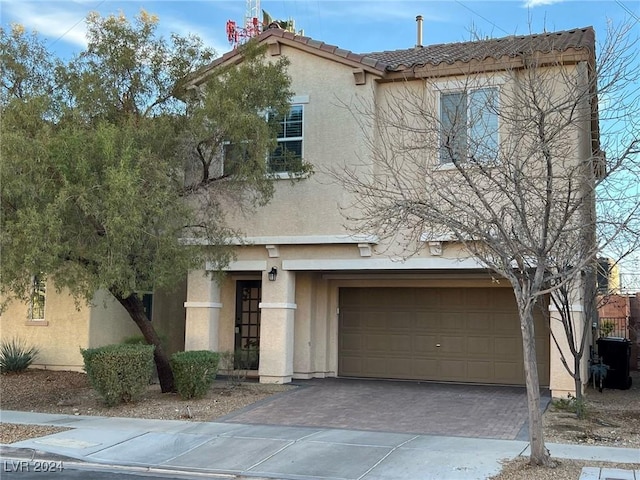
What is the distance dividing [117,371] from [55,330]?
18.3ft

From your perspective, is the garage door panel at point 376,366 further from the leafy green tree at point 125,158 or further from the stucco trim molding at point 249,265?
the leafy green tree at point 125,158

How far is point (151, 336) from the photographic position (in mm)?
13773

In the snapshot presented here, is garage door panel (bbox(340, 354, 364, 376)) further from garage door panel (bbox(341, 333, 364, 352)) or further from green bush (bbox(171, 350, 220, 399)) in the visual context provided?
green bush (bbox(171, 350, 220, 399))

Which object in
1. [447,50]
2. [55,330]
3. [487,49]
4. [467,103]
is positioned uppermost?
[447,50]

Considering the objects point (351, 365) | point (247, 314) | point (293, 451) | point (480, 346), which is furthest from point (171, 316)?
point (293, 451)

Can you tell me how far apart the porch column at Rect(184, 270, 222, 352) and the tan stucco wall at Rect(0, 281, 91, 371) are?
2.79m

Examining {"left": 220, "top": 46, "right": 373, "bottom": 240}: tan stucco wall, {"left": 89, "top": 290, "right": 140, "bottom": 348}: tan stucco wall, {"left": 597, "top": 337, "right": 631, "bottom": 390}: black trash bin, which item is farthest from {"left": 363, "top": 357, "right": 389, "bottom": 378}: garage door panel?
{"left": 89, "top": 290, "right": 140, "bottom": 348}: tan stucco wall

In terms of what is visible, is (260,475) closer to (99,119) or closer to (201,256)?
(201,256)

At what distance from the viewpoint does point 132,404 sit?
42.0 feet

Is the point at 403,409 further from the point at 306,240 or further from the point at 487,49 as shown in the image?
the point at 487,49

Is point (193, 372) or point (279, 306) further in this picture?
point (279, 306)

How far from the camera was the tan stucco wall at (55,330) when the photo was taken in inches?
665

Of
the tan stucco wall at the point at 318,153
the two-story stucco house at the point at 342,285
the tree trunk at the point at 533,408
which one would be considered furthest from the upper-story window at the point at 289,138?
the tree trunk at the point at 533,408

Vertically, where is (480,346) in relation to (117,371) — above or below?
above
